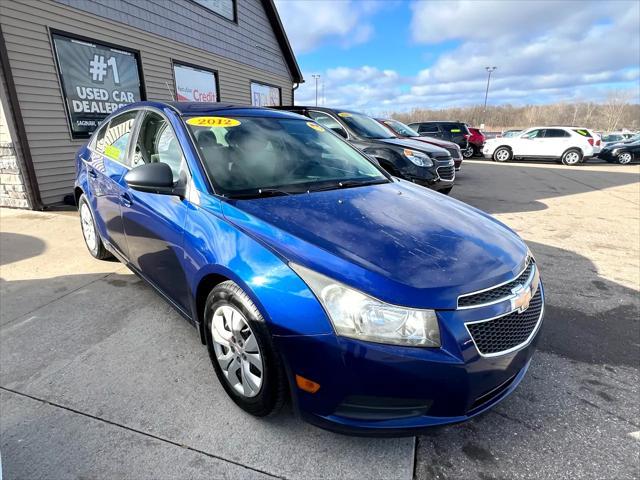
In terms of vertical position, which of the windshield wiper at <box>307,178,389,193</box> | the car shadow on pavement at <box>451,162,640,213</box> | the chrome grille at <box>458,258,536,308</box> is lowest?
the car shadow on pavement at <box>451,162,640,213</box>

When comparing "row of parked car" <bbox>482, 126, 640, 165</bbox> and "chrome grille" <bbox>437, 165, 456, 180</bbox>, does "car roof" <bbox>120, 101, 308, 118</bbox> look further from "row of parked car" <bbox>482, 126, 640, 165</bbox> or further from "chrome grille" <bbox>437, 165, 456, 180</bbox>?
"row of parked car" <bbox>482, 126, 640, 165</bbox>

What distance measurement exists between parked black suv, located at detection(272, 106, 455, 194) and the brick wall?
475cm

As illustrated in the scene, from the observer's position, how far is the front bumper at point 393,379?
1.57m

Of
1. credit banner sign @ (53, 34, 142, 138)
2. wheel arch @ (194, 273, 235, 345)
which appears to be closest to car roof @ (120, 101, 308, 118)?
wheel arch @ (194, 273, 235, 345)

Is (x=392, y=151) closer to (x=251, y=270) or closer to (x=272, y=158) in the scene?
(x=272, y=158)

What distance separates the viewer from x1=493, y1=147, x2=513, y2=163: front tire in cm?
1747

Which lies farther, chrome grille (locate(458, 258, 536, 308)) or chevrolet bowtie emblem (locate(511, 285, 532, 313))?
chevrolet bowtie emblem (locate(511, 285, 532, 313))

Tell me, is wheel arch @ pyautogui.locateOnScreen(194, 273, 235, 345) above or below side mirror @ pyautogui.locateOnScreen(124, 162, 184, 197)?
below

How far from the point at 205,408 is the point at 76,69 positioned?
7.32 m

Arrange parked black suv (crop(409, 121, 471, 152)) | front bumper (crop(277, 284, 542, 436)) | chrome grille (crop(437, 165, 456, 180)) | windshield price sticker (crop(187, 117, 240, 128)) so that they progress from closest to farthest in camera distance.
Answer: front bumper (crop(277, 284, 542, 436))
windshield price sticker (crop(187, 117, 240, 128))
chrome grille (crop(437, 165, 456, 180))
parked black suv (crop(409, 121, 471, 152))

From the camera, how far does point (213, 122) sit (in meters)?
2.73

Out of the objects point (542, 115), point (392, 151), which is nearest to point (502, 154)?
point (392, 151)

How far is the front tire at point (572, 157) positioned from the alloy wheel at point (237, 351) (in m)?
18.3

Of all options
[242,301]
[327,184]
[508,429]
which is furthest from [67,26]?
[508,429]
